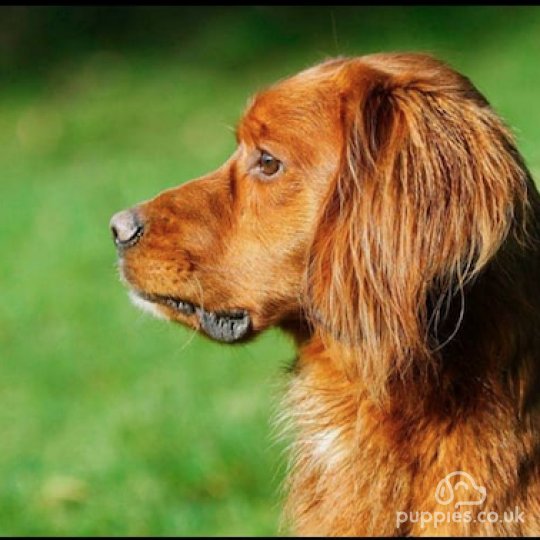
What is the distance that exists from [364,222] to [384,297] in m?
0.21

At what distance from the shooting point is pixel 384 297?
363 centimetres

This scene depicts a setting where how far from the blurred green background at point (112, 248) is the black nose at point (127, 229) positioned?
2.10 feet

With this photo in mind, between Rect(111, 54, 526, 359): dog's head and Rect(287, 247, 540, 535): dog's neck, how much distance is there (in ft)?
0.46

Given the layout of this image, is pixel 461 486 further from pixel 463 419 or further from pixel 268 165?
pixel 268 165

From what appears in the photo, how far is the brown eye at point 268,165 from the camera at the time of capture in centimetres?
402

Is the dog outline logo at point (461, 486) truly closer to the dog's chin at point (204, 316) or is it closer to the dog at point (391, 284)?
the dog at point (391, 284)

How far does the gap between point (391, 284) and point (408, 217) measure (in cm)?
18

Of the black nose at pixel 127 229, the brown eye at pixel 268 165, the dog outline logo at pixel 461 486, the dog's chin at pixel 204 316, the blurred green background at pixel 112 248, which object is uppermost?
the brown eye at pixel 268 165

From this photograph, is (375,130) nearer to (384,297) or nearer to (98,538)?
(384,297)

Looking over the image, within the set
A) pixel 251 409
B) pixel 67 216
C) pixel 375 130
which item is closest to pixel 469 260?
pixel 375 130

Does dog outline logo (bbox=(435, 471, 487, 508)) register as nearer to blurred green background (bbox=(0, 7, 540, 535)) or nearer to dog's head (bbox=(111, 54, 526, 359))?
dog's head (bbox=(111, 54, 526, 359))

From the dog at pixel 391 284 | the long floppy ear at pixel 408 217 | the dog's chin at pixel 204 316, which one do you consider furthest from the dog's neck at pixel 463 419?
the dog's chin at pixel 204 316

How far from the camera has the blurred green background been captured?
6.23 meters

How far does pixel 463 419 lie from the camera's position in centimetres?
373
